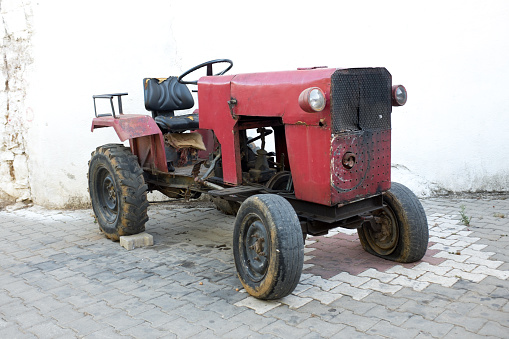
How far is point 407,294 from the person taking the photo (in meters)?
3.62

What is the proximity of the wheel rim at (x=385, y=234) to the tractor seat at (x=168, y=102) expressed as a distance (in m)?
2.35

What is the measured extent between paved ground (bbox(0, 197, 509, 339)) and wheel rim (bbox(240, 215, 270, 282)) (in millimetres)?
212

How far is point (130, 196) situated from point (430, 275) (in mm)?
2885

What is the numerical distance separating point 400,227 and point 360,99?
123cm

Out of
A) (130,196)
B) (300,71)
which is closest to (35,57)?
(130,196)

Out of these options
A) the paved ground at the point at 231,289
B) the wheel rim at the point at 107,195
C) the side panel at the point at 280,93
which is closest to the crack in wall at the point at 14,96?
the paved ground at the point at 231,289

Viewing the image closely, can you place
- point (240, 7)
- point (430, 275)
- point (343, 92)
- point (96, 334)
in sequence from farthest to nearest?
point (240, 7) → point (430, 275) → point (343, 92) → point (96, 334)

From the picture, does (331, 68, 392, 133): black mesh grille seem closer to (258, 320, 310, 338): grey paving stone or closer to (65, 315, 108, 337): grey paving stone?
(258, 320, 310, 338): grey paving stone

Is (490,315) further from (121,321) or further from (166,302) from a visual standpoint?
(121,321)

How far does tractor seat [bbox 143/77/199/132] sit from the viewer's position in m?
5.52

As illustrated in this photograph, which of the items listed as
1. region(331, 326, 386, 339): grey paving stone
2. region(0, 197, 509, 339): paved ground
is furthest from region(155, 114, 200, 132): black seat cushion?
region(331, 326, 386, 339): grey paving stone

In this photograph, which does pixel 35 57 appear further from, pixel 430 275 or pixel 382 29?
pixel 430 275

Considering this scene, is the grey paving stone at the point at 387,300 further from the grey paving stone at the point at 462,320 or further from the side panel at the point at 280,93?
the side panel at the point at 280,93

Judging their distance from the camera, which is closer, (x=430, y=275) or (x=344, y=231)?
(x=430, y=275)
